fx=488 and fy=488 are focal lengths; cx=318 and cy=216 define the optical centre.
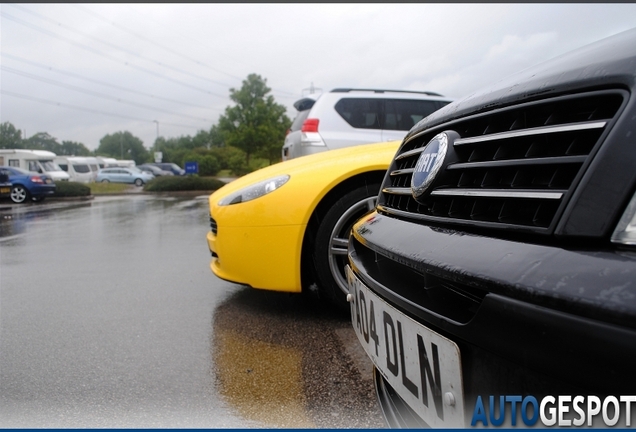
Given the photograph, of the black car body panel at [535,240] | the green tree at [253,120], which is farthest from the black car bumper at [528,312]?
the green tree at [253,120]

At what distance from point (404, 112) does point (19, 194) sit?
15713 millimetres

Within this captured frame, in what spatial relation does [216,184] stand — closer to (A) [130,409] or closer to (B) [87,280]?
(B) [87,280]

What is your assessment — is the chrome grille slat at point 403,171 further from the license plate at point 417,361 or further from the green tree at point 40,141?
the green tree at point 40,141

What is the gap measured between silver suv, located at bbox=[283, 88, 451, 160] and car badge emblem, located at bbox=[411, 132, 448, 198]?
469 centimetres

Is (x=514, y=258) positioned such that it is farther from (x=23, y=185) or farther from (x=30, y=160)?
(x=30, y=160)

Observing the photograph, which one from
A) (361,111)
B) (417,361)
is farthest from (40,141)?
(417,361)

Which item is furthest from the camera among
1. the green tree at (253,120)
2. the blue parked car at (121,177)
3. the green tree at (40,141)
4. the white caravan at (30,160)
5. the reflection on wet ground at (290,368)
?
the blue parked car at (121,177)

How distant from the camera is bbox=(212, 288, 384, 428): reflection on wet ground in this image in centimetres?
199

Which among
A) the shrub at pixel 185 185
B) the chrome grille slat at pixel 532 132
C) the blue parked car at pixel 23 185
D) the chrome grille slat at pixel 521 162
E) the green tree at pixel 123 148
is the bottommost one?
the shrub at pixel 185 185

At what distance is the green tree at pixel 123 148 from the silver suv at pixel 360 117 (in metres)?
92.8

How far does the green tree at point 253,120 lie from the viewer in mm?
34438

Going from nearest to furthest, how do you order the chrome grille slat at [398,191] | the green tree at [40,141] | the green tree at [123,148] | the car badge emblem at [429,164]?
the car badge emblem at [429,164] → the chrome grille slat at [398,191] → the green tree at [40,141] → the green tree at [123,148]

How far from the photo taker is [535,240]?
39.8 inches

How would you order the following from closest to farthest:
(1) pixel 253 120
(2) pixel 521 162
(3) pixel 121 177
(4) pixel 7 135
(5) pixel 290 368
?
(2) pixel 521 162
(5) pixel 290 368
(4) pixel 7 135
(1) pixel 253 120
(3) pixel 121 177
